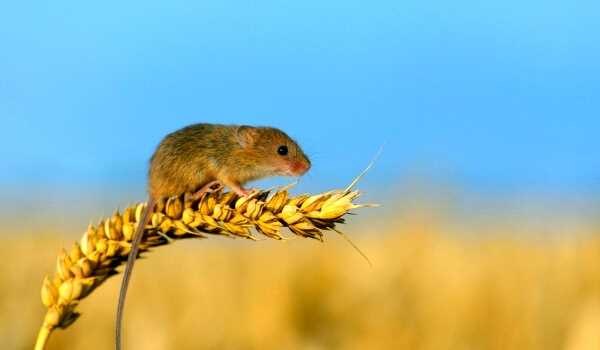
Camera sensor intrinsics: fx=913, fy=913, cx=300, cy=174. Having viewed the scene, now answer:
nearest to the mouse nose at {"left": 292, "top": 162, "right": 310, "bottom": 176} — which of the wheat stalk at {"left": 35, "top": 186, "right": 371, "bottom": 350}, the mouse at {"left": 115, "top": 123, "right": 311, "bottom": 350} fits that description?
the mouse at {"left": 115, "top": 123, "right": 311, "bottom": 350}

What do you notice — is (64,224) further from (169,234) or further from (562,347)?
(169,234)

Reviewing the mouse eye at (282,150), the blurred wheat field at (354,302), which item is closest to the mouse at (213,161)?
the mouse eye at (282,150)

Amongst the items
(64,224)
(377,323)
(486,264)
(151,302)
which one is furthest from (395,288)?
(64,224)

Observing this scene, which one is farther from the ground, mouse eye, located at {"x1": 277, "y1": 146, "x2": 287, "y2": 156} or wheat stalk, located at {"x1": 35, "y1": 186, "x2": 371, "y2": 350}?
mouse eye, located at {"x1": 277, "y1": 146, "x2": 287, "y2": 156}

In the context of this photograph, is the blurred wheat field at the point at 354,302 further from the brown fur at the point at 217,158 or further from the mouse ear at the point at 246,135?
the mouse ear at the point at 246,135

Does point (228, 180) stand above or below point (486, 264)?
below

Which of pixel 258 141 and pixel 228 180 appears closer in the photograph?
pixel 228 180

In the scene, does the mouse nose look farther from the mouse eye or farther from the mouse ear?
the mouse ear
